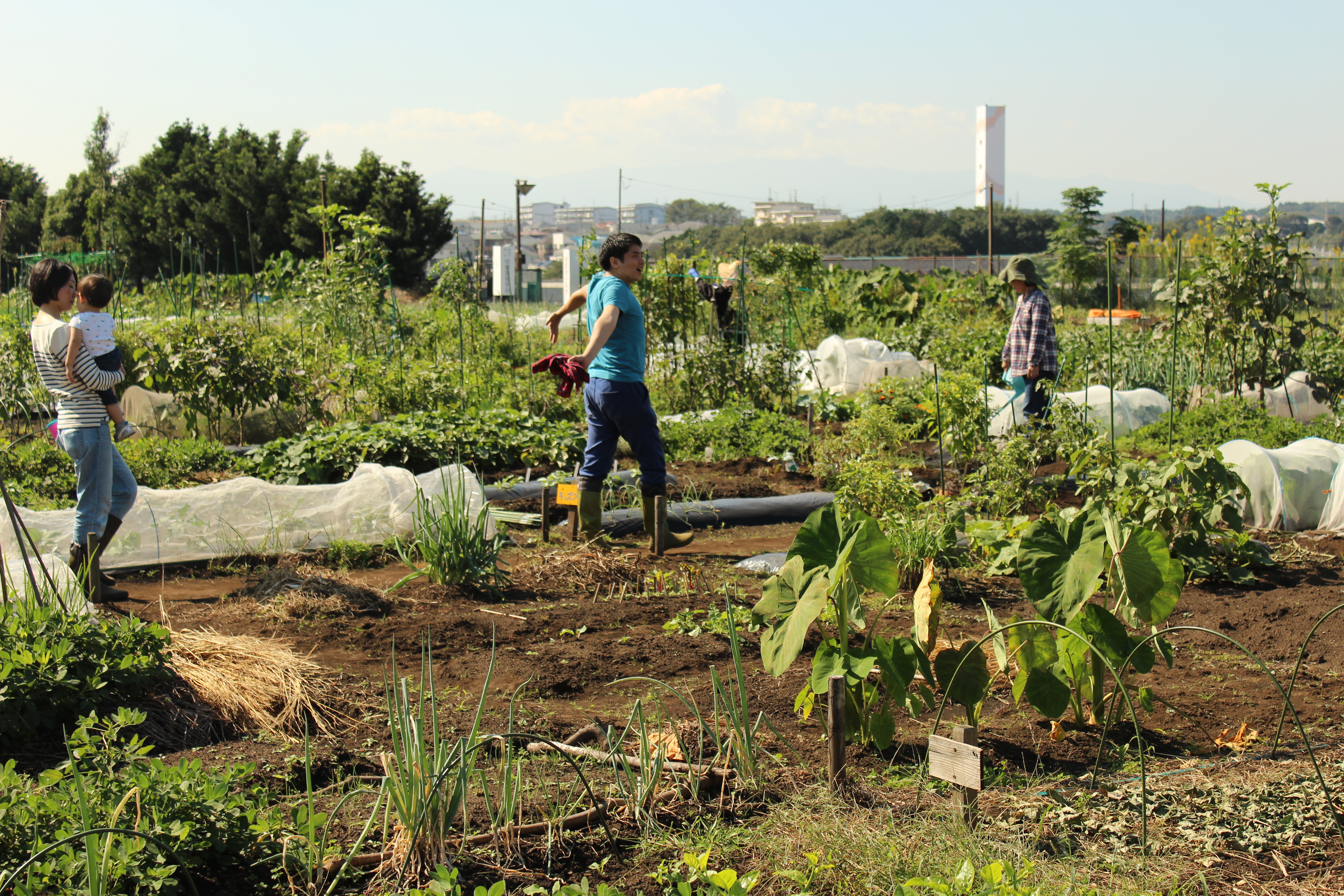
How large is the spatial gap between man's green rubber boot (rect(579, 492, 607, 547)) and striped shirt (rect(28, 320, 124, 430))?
2.33 m

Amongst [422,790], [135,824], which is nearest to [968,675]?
[422,790]

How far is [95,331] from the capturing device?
4.49 m

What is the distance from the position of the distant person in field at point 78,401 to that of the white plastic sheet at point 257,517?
449 mm

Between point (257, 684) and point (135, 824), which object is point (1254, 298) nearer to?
point (257, 684)

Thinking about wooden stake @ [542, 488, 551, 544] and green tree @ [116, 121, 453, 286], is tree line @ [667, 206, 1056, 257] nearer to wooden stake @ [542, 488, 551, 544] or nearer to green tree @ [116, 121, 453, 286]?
green tree @ [116, 121, 453, 286]

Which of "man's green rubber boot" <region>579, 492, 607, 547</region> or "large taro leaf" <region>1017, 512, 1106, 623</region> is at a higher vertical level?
"large taro leaf" <region>1017, 512, 1106, 623</region>

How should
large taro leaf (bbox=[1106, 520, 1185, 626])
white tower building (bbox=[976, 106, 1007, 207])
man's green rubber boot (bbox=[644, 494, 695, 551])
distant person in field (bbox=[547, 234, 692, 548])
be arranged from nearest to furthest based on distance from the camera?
large taro leaf (bbox=[1106, 520, 1185, 626])
distant person in field (bbox=[547, 234, 692, 548])
man's green rubber boot (bbox=[644, 494, 695, 551])
white tower building (bbox=[976, 106, 1007, 207])

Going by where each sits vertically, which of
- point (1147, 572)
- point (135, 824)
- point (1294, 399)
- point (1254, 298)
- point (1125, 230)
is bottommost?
point (135, 824)

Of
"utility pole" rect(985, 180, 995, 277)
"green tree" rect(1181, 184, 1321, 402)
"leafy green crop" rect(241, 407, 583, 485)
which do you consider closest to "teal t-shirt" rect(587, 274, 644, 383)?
"leafy green crop" rect(241, 407, 583, 485)

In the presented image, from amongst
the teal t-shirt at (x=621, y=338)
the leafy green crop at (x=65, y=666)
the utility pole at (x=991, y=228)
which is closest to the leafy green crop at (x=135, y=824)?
the leafy green crop at (x=65, y=666)

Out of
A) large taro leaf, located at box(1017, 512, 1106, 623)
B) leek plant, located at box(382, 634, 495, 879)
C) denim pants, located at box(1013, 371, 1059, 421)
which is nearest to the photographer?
leek plant, located at box(382, 634, 495, 879)

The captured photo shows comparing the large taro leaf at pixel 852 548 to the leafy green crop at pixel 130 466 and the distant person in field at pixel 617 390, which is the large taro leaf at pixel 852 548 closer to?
the distant person in field at pixel 617 390

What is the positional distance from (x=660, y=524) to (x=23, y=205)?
35186 millimetres

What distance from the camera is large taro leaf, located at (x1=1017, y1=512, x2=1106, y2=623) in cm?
277
